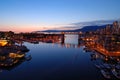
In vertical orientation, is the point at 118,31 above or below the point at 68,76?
above

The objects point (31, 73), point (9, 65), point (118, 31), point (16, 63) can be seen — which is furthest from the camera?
point (118, 31)

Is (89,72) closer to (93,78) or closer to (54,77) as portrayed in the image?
(93,78)

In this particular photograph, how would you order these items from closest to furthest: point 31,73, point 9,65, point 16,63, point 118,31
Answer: point 31,73
point 9,65
point 16,63
point 118,31

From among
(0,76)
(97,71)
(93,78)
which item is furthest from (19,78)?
(97,71)

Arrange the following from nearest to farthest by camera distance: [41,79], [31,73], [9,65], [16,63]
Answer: [41,79] → [31,73] → [9,65] → [16,63]

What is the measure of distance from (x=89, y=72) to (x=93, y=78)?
2.31 m

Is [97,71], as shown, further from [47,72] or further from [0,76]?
[0,76]

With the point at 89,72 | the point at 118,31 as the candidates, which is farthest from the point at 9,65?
the point at 118,31

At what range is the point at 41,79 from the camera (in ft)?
60.4

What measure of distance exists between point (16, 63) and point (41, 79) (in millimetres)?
7441

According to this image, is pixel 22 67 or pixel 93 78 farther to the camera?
pixel 22 67

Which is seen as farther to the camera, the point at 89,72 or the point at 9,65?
the point at 9,65

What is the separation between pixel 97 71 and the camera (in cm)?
2106

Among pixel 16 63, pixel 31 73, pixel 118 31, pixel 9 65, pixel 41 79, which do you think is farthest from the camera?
pixel 118 31
